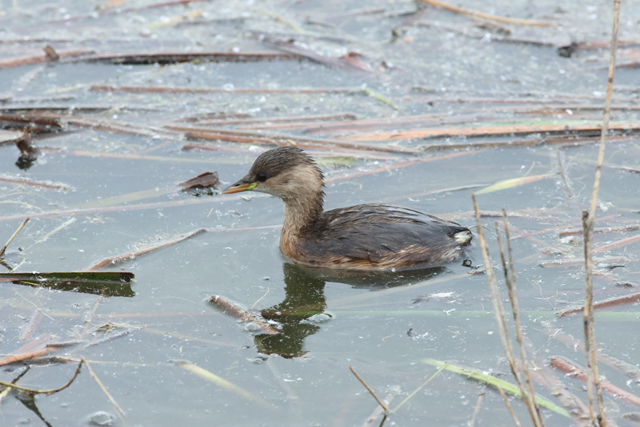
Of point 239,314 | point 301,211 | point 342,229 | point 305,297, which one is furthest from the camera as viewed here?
point 301,211

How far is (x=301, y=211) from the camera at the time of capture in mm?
5871

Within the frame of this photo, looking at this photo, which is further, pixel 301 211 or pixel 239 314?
pixel 301 211

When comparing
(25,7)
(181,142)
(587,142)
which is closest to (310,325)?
(181,142)

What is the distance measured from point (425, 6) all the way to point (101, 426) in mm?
8989

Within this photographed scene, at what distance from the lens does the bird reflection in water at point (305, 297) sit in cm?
455

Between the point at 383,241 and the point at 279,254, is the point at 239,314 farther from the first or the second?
the point at 383,241

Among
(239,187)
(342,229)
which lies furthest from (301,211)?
(239,187)

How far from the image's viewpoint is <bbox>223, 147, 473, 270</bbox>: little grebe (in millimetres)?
5535

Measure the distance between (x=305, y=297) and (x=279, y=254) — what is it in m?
0.74

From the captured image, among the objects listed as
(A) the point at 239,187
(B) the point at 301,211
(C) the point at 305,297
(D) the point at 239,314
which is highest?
(A) the point at 239,187

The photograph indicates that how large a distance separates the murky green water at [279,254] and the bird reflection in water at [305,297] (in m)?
0.02

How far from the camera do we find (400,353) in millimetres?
4430

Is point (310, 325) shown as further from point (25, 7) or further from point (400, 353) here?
point (25, 7)

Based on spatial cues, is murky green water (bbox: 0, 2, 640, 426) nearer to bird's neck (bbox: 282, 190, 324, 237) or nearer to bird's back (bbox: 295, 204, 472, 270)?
bird's back (bbox: 295, 204, 472, 270)
